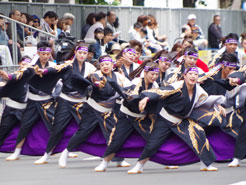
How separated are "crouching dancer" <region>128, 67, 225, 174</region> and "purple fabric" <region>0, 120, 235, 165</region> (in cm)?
16

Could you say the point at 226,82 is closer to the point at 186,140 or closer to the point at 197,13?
the point at 186,140

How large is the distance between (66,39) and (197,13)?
8531 millimetres

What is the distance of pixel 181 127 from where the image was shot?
392 inches

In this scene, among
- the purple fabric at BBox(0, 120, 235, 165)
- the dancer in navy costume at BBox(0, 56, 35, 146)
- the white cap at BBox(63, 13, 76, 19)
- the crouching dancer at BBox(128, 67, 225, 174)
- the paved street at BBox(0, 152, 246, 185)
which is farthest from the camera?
the white cap at BBox(63, 13, 76, 19)

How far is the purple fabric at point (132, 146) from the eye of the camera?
32.8ft

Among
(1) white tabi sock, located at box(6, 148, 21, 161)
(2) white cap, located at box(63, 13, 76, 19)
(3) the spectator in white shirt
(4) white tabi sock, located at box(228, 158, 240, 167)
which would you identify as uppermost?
(2) white cap, located at box(63, 13, 76, 19)

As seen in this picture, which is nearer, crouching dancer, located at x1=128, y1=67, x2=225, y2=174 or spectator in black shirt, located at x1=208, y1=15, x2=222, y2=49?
crouching dancer, located at x1=128, y1=67, x2=225, y2=174

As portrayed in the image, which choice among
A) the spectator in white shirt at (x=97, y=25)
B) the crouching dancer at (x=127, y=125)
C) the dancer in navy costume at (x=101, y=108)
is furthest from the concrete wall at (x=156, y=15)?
the crouching dancer at (x=127, y=125)

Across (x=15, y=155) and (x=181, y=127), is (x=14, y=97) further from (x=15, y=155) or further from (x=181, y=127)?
(x=181, y=127)

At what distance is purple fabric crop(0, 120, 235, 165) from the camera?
9992 millimetres

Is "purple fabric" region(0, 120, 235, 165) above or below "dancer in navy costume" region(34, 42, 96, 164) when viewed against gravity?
below

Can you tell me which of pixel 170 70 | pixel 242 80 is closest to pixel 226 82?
pixel 242 80

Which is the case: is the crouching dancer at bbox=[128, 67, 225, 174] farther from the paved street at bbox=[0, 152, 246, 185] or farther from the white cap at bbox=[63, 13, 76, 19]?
the white cap at bbox=[63, 13, 76, 19]

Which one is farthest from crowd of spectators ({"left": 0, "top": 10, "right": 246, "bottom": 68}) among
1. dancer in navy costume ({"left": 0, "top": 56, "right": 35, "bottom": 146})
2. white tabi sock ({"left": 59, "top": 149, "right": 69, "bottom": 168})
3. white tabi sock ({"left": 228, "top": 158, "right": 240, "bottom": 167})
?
white tabi sock ({"left": 228, "top": 158, "right": 240, "bottom": 167})
